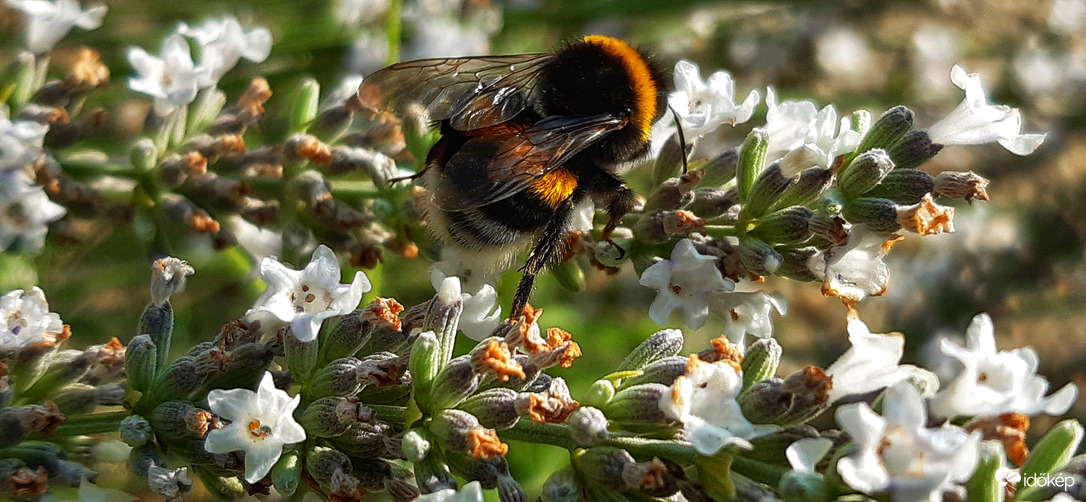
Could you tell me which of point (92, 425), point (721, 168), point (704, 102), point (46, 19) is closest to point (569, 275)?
point (721, 168)

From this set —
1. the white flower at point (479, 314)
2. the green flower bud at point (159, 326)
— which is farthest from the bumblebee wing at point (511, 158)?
the green flower bud at point (159, 326)

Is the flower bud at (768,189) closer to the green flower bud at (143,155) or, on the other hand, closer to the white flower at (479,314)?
the white flower at (479,314)

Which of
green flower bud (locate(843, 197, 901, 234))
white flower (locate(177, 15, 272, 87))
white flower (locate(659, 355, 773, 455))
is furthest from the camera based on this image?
white flower (locate(177, 15, 272, 87))

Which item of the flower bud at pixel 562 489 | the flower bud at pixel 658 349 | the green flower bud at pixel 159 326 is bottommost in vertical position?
the flower bud at pixel 562 489

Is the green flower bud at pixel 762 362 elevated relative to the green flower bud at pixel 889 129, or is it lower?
lower

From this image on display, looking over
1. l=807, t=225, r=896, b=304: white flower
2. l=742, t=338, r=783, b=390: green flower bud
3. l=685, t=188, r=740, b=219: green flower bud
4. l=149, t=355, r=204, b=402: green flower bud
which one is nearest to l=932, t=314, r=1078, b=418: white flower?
l=742, t=338, r=783, b=390: green flower bud

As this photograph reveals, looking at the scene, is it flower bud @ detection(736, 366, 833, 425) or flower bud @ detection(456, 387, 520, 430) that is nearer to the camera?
flower bud @ detection(736, 366, 833, 425)

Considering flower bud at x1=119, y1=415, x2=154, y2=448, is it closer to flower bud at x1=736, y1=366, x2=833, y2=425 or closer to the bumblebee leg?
the bumblebee leg
